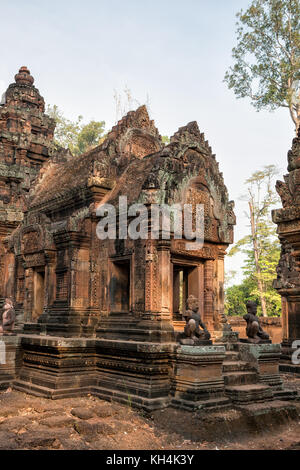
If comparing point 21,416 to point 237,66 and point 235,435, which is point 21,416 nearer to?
point 235,435

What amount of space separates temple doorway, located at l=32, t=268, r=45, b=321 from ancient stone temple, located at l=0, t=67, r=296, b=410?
0.03m

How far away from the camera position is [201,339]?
771 cm

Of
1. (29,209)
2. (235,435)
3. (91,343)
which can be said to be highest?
(29,209)

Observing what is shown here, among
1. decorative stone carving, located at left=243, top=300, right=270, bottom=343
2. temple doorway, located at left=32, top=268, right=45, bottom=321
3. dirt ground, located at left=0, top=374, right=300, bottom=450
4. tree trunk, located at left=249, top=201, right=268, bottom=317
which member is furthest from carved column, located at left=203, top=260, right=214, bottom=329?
tree trunk, located at left=249, top=201, right=268, bottom=317

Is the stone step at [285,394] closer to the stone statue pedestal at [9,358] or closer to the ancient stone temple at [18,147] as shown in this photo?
the stone statue pedestal at [9,358]

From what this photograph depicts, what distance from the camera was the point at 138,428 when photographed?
21.7 feet

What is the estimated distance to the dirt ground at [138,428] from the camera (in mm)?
5941

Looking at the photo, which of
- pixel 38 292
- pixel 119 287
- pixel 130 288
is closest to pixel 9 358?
pixel 38 292

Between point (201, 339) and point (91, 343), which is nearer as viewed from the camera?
point (201, 339)

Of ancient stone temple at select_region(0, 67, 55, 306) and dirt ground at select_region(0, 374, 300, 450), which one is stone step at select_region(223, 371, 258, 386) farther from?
ancient stone temple at select_region(0, 67, 55, 306)

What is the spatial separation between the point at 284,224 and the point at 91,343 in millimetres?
4636

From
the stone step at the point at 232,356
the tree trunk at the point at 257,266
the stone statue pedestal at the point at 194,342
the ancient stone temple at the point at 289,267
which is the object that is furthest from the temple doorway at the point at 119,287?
the tree trunk at the point at 257,266

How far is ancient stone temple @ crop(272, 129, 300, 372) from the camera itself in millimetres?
6152
